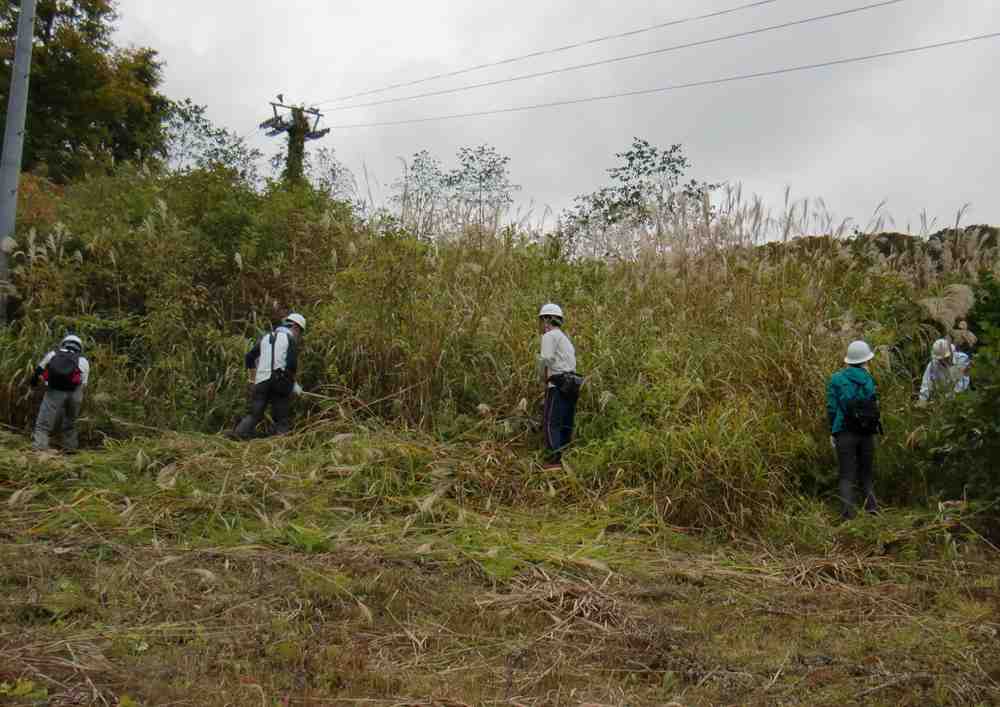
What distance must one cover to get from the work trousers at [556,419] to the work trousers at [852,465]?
262cm

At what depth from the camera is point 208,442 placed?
9234 millimetres

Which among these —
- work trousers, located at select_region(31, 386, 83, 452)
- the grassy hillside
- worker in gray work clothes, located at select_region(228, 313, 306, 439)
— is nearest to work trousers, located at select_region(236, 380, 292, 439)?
worker in gray work clothes, located at select_region(228, 313, 306, 439)

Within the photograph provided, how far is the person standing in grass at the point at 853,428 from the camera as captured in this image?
8086 millimetres

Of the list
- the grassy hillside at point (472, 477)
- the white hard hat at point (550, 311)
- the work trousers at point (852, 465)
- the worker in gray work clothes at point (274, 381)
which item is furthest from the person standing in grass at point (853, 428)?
the worker in gray work clothes at point (274, 381)

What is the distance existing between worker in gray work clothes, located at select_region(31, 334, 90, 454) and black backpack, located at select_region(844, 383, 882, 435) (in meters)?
7.83

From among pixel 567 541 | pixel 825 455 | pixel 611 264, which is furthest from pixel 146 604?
pixel 611 264

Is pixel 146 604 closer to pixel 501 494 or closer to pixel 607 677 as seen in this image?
pixel 607 677

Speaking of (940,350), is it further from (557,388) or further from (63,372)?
(63,372)

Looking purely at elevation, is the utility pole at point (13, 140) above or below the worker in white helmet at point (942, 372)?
above

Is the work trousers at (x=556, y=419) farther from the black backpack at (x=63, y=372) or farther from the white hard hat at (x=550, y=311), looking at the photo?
the black backpack at (x=63, y=372)

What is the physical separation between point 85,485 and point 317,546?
2797 millimetres

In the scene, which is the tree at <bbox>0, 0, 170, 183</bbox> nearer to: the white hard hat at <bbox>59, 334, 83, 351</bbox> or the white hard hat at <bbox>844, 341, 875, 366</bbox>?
the white hard hat at <bbox>59, 334, 83, 351</bbox>

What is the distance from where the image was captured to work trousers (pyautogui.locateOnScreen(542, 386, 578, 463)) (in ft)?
30.7

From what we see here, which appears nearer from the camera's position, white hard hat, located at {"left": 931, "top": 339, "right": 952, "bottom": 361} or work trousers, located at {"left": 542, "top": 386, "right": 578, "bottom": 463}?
white hard hat, located at {"left": 931, "top": 339, "right": 952, "bottom": 361}
